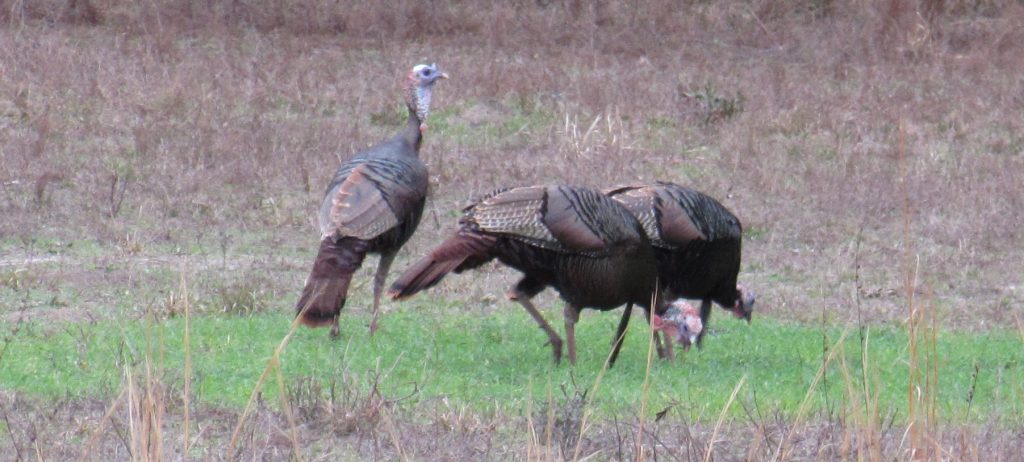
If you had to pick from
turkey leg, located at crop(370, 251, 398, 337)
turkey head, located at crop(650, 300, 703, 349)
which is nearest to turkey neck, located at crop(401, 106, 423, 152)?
turkey leg, located at crop(370, 251, 398, 337)

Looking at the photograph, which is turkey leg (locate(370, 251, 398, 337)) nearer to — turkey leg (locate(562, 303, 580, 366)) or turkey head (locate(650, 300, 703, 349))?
turkey leg (locate(562, 303, 580, 366))

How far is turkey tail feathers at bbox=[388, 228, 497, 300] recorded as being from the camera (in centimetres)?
632

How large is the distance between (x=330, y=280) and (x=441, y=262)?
2.00ft

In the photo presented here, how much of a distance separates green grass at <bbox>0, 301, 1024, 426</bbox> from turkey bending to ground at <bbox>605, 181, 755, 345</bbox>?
0.31 metres

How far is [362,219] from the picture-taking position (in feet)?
22.8

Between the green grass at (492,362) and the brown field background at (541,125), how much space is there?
74cm

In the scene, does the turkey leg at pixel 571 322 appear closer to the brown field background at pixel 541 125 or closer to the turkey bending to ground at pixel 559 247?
the turkey bending to ground at pixel 559 247

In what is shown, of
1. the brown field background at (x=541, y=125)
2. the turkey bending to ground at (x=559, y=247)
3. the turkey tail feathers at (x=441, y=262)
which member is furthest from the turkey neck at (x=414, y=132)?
the turkey tail feathers at (x=441, y=262)

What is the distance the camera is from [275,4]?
16.9 meters

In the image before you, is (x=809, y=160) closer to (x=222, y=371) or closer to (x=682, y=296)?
(x=682, y=296)

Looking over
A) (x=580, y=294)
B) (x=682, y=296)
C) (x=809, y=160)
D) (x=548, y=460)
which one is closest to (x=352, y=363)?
(x=580, y=294)

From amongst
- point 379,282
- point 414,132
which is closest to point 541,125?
point 414,132

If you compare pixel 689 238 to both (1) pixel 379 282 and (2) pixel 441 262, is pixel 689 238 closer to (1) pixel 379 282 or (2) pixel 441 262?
(2) pixel 441 262

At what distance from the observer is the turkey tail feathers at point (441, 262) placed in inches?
249
